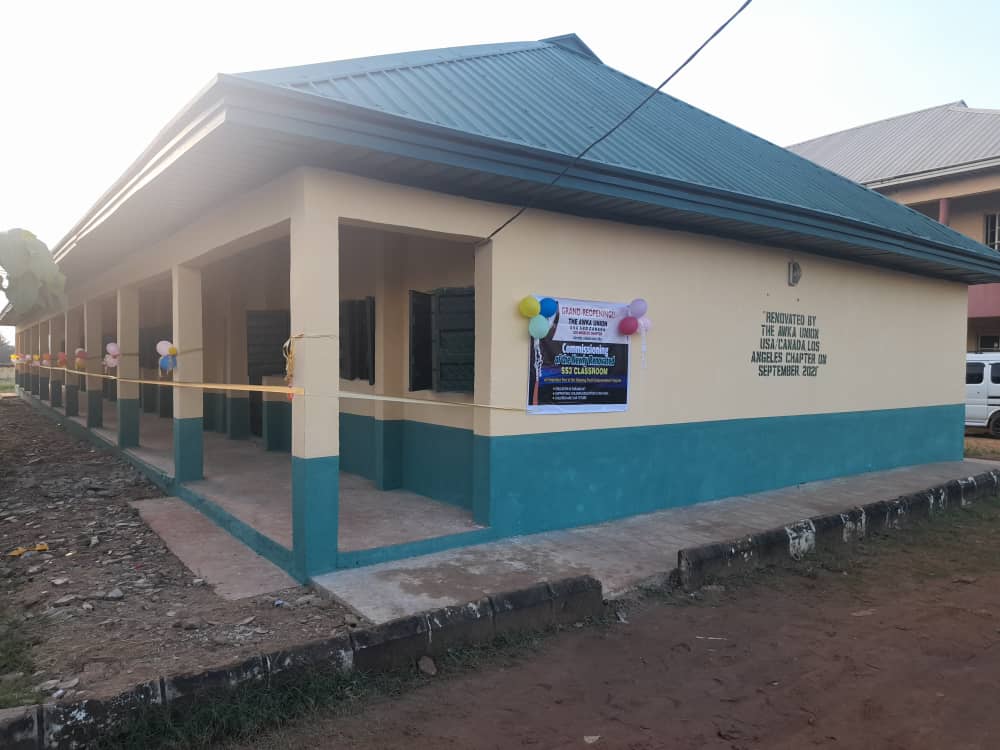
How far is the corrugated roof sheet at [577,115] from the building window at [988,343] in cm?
1216

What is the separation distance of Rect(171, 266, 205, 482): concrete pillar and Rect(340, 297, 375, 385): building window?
64.6 inches

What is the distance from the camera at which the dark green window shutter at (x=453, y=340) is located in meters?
6.79

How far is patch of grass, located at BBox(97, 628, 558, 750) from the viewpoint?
128 inches

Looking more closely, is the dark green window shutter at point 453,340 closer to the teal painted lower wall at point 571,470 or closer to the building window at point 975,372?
the teal painted lower wall at point 571,470

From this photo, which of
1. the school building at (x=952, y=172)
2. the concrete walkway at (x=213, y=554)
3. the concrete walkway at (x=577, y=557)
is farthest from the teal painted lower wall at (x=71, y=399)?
the school building at (x=952, y=172)

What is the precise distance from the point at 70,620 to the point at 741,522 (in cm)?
562

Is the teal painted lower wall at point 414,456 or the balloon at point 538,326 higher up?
the balloon at point 538,326

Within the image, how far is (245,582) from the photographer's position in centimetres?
516

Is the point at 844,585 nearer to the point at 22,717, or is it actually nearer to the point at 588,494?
the point at 588,494

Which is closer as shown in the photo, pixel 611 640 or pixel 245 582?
pixel 611 640

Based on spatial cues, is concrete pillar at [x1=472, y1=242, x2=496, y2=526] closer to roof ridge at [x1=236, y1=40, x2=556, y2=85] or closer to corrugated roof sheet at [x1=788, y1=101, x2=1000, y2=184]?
roof ridge at [x1=236, y1=40, x2=556, y2=85]

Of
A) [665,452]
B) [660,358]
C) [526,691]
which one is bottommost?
[526,691]

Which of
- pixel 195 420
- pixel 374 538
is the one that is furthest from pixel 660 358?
pixel 195 420

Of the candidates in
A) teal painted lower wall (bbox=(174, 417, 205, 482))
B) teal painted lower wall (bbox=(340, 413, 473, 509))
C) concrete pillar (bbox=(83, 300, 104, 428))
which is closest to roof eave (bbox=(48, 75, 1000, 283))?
teal painted lower wall (bbox=(174, 417, 205, 482))
